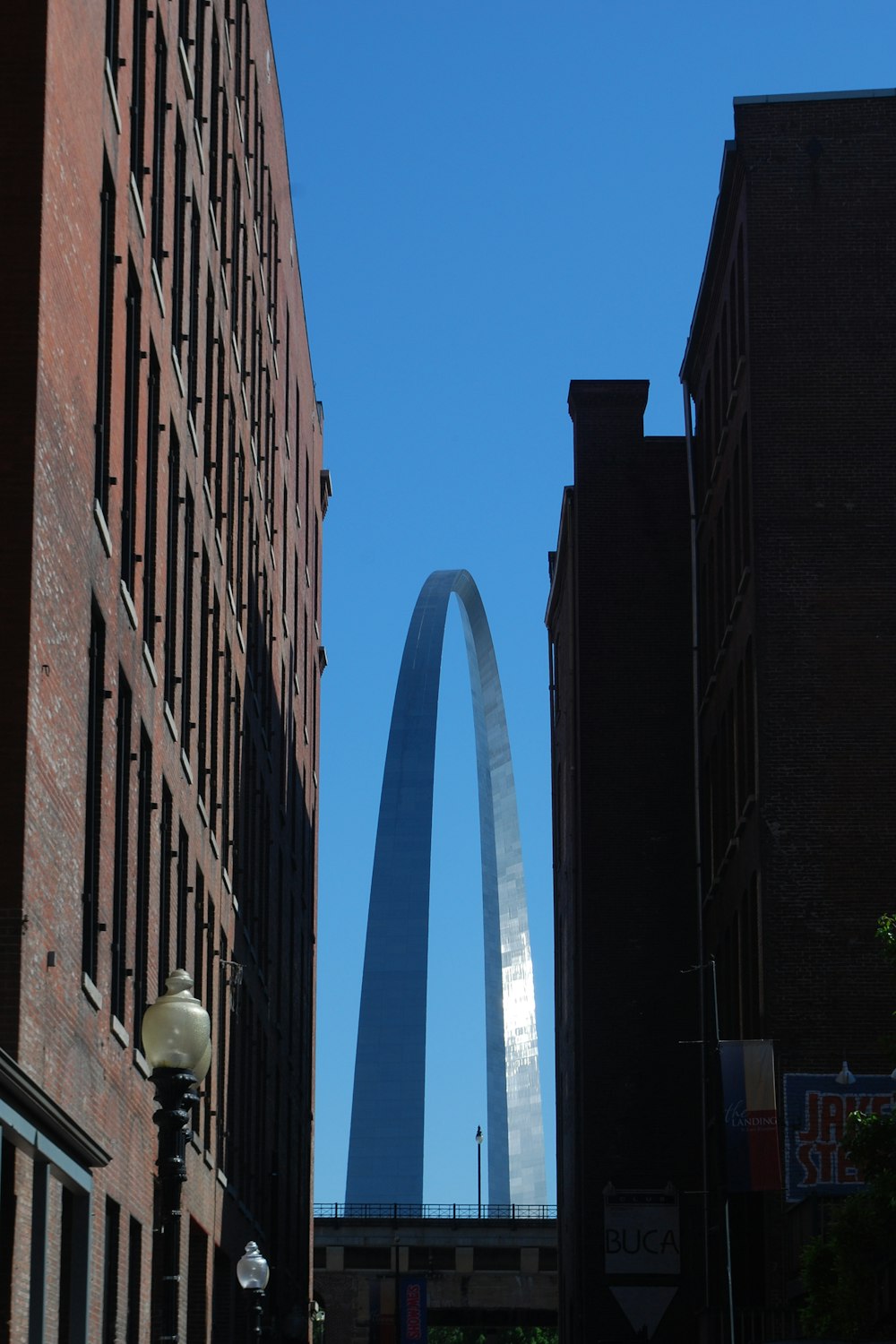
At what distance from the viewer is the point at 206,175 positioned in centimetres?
4144

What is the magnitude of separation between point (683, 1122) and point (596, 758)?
31.7 feet

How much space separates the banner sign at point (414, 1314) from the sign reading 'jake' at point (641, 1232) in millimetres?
19496

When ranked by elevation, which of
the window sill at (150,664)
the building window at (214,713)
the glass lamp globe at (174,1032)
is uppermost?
the building window at (214,713)

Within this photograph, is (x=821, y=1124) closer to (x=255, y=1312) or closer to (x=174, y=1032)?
(x=255, y=1312)

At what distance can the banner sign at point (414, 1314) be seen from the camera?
7469 cm

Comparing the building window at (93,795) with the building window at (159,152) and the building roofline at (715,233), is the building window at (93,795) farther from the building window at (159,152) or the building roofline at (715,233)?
the building roofline at (715,233)

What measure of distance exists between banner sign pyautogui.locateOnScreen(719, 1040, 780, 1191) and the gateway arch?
84884 millimetres

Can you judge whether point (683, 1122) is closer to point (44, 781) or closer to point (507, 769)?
point (44, 781)

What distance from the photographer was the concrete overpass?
3533 inches

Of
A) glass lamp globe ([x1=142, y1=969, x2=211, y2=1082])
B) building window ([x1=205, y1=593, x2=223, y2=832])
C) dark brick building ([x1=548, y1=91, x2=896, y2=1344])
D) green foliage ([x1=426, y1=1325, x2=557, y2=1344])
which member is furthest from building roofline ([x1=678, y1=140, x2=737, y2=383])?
green foliage ([x1=426, y1=1325, x2=557, y2=1344])

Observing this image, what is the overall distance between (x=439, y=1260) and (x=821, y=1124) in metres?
53.3

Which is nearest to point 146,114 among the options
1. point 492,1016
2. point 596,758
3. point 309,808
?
point 596,758

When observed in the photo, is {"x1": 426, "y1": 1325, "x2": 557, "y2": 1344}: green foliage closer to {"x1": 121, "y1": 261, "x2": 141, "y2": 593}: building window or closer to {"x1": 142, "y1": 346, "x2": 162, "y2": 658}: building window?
{"x1": 142, "y1": 346, "x2": 162, "y2": 658}: building window

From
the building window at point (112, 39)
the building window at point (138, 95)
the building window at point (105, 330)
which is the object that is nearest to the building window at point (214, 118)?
the building window at point (138, 95)
